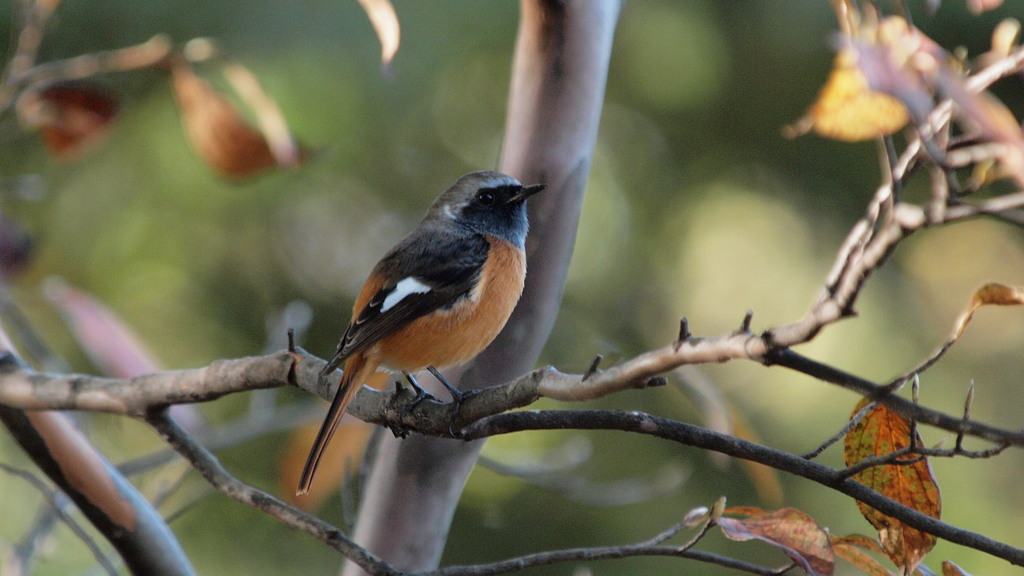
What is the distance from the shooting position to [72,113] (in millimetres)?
2912

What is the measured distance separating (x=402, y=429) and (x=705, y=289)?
378cm

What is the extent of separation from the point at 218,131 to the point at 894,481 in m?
2.06

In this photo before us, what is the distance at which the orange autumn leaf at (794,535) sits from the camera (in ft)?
4.85

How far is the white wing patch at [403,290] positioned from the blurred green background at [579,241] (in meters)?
2.16

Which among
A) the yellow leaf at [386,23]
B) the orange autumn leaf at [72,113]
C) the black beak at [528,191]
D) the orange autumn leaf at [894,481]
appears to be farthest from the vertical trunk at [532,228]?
the orange autumn leaf at [72,113]

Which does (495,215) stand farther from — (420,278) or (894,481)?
(894,481)

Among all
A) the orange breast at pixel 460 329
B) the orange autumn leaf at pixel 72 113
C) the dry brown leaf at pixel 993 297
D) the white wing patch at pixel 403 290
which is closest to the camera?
the dry brown leaf at pixel 993 297

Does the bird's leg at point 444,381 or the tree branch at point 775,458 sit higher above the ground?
the bird's leg at point 444,381

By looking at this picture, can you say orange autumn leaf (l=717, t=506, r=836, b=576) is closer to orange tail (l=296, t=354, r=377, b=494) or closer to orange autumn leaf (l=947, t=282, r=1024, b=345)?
orange autumn leaf (l=947, t=282, r=1024, b=345)

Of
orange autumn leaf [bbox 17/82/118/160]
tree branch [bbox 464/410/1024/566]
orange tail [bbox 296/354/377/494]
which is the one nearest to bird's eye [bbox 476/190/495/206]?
orange tail [bbox 296/354/377/494]

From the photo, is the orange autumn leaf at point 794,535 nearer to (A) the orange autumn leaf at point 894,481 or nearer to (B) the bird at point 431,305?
(A) the orange autumn leaf at point 894,481

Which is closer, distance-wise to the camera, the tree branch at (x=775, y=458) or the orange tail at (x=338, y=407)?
the tree branch at (x=775, y=458)

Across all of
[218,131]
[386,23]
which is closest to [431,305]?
[218,131]

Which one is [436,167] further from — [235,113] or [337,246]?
[235,113]
